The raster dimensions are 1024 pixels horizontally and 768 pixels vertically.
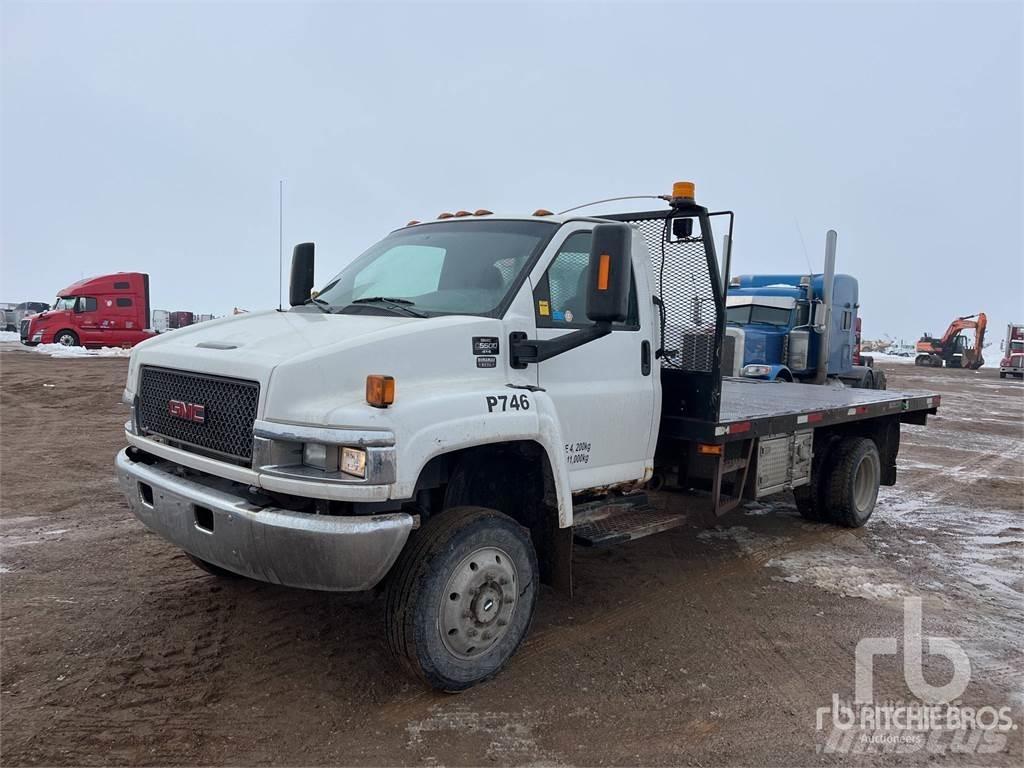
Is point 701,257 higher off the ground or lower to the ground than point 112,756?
higher

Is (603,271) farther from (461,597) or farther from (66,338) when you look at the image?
(66,338)

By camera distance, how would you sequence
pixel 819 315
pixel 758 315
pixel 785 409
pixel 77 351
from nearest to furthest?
1. pixel 785 409
2. pixel 819 315
3. pixel 758 315
4. pixel 77 351

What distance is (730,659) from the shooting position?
420cm

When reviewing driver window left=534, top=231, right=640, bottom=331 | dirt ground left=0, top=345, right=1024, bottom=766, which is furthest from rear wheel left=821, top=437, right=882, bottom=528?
driver window left=534, top=231, right=640, bottom=331

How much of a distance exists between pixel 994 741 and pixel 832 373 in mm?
13810

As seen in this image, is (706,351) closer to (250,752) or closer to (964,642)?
(964,642)

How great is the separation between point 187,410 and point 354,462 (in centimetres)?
106

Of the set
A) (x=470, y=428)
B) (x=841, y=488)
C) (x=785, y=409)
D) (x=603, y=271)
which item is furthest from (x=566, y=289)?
(x=841, y=488)

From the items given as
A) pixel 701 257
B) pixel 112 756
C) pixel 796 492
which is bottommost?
pixel 112 756

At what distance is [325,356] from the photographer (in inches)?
131

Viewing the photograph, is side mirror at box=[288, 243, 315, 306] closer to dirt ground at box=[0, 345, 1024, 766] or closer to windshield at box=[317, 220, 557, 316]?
windshield at box=[317, 220, 557, 316]

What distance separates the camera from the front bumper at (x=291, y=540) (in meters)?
3.15

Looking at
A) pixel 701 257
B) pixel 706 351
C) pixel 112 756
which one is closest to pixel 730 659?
pixel 706 351

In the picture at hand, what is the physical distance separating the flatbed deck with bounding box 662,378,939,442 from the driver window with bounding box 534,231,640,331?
3.28 ft
